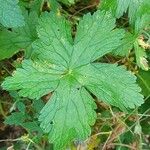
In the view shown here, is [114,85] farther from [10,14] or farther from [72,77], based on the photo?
[10,14]

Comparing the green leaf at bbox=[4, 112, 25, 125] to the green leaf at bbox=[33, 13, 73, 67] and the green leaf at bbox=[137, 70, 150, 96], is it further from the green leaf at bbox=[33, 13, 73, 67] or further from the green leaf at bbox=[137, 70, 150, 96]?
the green leaf at bbox=[137, 70, 150, 96]

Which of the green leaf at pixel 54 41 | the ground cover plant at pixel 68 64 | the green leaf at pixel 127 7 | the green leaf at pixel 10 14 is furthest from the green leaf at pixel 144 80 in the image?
the green leaf at pixel 10 14

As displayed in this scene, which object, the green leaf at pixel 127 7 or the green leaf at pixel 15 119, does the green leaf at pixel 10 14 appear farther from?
the green leaf at pixel 15 119

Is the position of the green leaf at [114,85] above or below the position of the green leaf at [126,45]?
below

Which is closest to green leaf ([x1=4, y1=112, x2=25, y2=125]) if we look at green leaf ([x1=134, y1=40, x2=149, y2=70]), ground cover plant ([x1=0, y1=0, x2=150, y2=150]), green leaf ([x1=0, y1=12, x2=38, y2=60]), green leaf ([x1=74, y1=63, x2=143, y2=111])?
ground cover plant ([x1=0, y1=0, x2=150, y2=150])

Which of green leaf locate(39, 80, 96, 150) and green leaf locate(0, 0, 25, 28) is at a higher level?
green leaf locate(0, 0, 25, 28)

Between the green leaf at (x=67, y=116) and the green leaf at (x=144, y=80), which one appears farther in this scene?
the green leaf at (x=144, y=80)

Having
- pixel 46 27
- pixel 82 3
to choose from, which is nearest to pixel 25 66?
pixel 46 27
